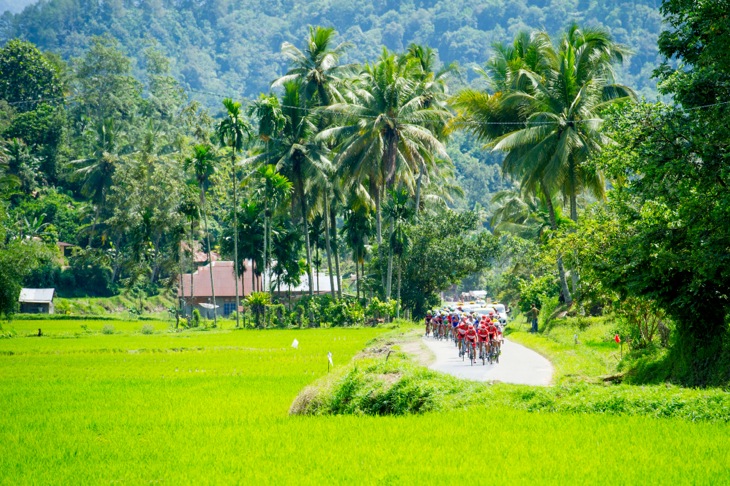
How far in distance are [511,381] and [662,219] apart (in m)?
5.04

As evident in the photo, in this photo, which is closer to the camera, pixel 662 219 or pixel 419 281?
pixel 662 219

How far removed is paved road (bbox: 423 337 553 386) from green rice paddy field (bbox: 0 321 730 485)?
15.0 feet

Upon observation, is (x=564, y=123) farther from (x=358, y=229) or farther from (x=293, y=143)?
(x=358, y=229)

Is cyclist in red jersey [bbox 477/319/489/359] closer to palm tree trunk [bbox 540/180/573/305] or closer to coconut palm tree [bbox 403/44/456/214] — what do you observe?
palm tree trunk [bbox 540/180/573/305]

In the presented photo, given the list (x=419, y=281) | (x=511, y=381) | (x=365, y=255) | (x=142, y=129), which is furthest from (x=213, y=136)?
(x=511, y=381)

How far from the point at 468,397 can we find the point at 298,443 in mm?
4289

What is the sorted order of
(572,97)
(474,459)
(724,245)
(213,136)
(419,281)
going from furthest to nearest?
(213,136) < (419,281) < (572,97) < (724,245) < (474,459)

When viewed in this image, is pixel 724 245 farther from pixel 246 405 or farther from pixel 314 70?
pixel 314 70

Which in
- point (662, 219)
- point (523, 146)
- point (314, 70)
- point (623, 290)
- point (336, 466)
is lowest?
point (336, 466)

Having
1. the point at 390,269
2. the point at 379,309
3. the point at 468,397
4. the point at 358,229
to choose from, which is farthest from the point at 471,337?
the point at 358,229

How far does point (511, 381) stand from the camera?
19844 mm

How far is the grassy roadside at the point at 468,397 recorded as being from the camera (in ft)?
45.6

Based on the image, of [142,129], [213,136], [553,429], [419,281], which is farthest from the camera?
[142,129]

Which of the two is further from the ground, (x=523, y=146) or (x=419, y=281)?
(x=523, y=146)
